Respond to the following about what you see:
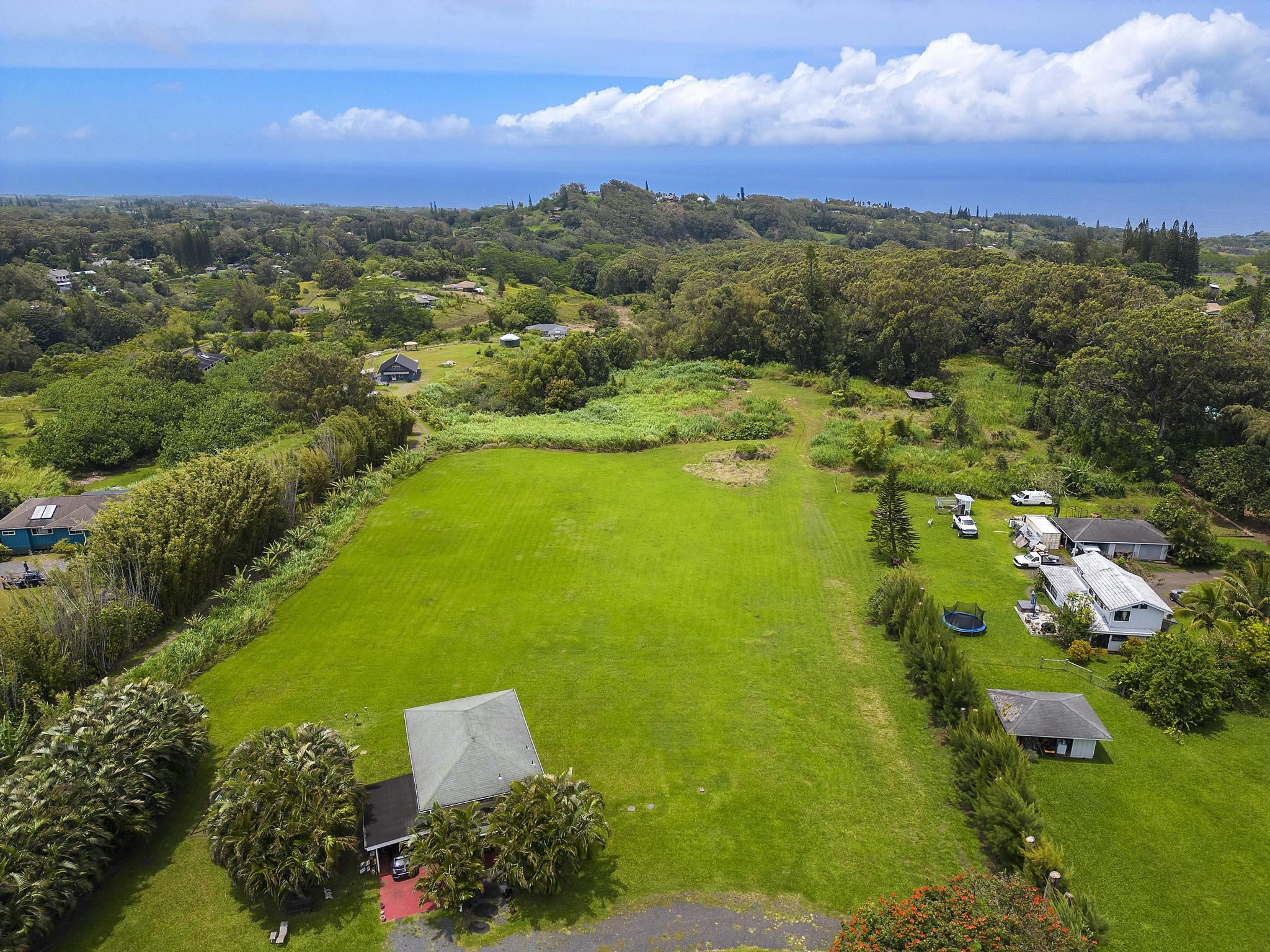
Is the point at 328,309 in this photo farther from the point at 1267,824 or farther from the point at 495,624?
the point at 1267,824

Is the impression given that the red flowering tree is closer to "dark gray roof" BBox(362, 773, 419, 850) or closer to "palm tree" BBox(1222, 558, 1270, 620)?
"dark gray roof" BBox(362, 773, 419, 850)

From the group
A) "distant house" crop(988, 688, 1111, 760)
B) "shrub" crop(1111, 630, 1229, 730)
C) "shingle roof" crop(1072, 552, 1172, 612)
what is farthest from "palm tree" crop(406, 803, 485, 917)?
"shingle roof" crop(1072, 552, 1172, 612)

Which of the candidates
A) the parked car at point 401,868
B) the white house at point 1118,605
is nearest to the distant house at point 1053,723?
the white house at point 1118,605

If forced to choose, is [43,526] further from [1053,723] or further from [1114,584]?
[1114,584]

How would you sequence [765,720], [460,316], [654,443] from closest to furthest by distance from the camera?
[765,720], [654,443], [460,316]

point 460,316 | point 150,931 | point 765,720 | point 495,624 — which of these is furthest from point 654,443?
point 460,316

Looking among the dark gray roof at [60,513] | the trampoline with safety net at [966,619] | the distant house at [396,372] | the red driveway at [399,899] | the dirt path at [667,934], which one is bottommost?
the dirt path at [667,934]

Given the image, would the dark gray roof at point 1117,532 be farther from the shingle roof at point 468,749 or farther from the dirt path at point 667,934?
the shingle roof at point 468,749
